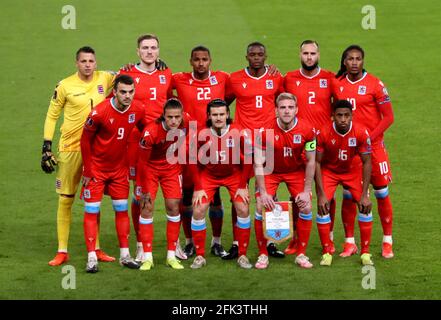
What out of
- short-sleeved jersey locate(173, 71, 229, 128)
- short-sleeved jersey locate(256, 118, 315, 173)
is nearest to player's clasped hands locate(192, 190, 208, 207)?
short-sleeved jersey locate(256, 118, 315, 173)

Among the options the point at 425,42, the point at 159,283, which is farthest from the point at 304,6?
the point at 159,283

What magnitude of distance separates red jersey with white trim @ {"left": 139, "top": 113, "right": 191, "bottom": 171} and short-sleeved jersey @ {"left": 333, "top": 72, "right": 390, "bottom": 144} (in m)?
1.84

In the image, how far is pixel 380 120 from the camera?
12359mm

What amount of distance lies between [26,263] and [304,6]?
16.0m

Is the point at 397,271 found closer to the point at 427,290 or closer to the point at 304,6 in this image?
the point at 427,290

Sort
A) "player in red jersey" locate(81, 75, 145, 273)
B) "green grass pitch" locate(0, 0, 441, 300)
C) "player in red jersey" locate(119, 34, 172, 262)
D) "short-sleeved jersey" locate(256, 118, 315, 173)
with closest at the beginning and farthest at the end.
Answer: "green grass pitch" locate(0, 0, 441, 300) → "player in red jersey" locate(81, 75, 145, 273) → "short-sleeved jersey" locate(256, 118, 315, 173) → "player in red jersey" locate(119, 34, 172, 262)

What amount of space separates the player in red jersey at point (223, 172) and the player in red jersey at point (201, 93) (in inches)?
17.1

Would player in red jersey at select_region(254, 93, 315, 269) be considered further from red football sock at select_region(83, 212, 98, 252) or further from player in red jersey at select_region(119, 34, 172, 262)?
red football sock at select_region(83, 212, 98, 252)

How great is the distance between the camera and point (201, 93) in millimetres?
12375

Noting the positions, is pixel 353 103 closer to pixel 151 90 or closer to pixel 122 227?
pixel 151 90

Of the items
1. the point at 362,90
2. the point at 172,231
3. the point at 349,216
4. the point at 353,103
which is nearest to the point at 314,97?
the point at 353,103

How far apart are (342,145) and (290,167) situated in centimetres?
63

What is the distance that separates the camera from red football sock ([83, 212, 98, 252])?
11.9 m
